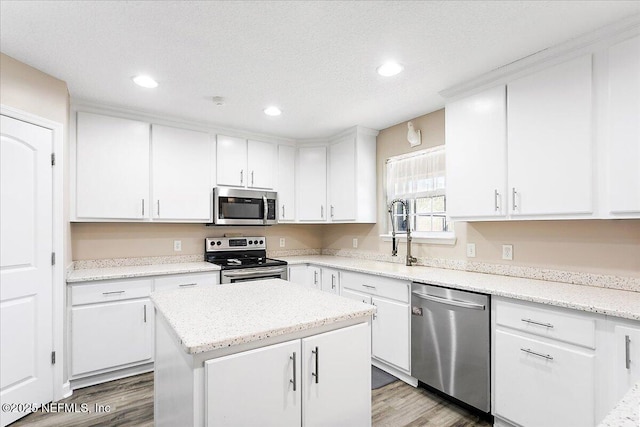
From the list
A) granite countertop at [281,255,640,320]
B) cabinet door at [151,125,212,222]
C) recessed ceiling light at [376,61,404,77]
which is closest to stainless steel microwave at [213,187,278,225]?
cabinet door at [151,125,212,222]

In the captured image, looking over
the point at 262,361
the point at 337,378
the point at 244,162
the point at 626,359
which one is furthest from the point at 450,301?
the point at 244,162

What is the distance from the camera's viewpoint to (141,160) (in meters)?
3.18

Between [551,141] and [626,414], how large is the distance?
1.82 metres

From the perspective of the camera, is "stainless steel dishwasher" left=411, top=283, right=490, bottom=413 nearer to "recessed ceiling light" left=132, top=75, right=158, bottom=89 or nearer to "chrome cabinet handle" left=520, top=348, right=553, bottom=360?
"chrome cabinet handle" left=520, top=348, right=553, bottom=360

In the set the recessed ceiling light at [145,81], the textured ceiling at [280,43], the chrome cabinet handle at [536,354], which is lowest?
the chrome cabinet handle at [536,354]

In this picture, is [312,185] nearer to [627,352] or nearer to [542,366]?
[542,366]

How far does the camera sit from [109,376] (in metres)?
2.78

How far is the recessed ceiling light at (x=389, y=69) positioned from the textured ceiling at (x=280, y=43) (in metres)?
0.05

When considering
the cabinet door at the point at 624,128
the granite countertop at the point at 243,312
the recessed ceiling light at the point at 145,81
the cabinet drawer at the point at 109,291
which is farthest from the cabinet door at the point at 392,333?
the recessed ceiling light at the point at 145,81

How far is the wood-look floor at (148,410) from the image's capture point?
7.16ft

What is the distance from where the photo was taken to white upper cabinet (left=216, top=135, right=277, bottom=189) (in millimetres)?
3672

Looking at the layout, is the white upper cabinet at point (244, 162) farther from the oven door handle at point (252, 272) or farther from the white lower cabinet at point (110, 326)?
the white lower cabinet at point (110, 326)

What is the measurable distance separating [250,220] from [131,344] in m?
1.62

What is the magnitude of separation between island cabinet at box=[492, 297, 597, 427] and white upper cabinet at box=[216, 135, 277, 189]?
2.79 metres
